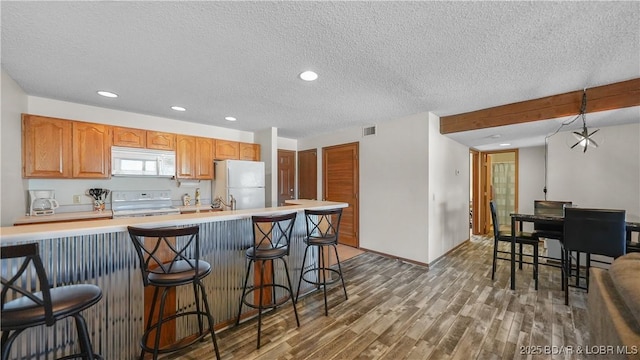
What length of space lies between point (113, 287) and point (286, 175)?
4.33 meters

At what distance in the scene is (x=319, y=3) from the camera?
1441 millimetres

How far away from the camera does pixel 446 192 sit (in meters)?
4.25

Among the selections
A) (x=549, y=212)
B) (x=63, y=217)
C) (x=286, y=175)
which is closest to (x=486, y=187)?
(x=549, y=212)

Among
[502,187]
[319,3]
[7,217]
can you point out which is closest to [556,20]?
[319,3]

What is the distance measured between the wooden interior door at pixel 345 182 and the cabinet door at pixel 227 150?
73.7 inches

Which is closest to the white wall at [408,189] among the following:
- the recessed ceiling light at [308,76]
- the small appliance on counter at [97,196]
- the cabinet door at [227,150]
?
the recessed ceiling light at [308,76]

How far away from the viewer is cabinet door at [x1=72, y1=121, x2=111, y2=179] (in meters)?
3.22

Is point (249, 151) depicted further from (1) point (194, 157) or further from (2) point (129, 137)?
(2) point (129, 137)

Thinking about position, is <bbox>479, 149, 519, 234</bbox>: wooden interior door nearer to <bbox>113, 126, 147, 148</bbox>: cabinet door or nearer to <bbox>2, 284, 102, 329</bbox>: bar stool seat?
<bbox>2, 284, 102, 329</bbox>: bar stool seat

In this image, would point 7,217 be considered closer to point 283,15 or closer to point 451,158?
point 283,15

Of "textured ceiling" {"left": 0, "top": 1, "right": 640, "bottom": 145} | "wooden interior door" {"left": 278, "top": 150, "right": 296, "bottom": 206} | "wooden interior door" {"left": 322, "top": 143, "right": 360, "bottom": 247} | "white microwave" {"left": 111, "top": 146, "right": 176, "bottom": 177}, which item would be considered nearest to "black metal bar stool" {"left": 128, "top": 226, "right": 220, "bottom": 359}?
"textured ceiling" {"left": 0, "top": 1, "right": 640, "bottom": 145}

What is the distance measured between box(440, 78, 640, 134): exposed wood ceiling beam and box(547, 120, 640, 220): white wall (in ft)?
4.61

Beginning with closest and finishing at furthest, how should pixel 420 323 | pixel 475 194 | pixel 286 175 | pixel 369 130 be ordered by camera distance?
pixel 420 323, pixel 369 130, pixel 475 194, pixel 286 175

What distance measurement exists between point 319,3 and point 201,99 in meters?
2.32
